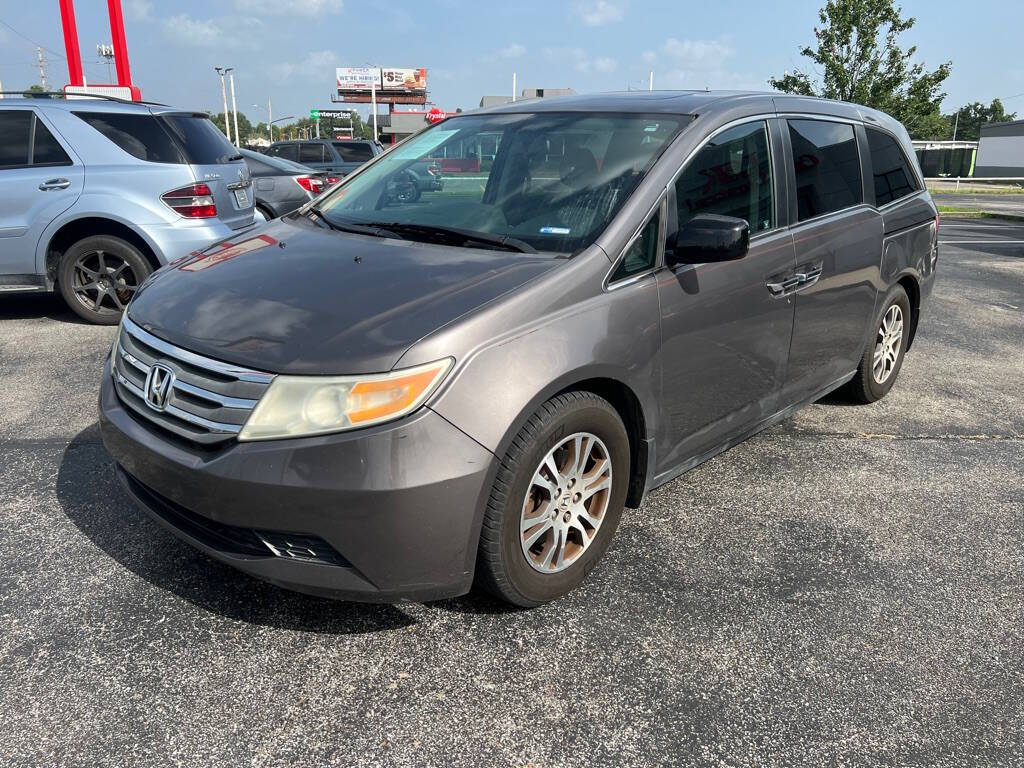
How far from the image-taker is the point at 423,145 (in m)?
3.98

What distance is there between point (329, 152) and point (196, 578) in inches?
646

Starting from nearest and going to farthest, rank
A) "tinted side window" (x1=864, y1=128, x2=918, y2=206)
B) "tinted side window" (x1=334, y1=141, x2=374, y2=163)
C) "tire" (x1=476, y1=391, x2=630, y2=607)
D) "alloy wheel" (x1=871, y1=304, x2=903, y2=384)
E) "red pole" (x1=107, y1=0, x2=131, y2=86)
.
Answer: "tire" (x1=476, y1=391, x2=630, y2=607) → "tinted side window" (x1=864, y1=128, x2=918, y2=206) → "alloy wheel" (x1=871, y1=304, x2=903, y2=384) → "tinted side window" (x1=334, y1=141, x2=374, y2=163) → "red pole" (x1=107, y1=0, x2=131, y2=86)

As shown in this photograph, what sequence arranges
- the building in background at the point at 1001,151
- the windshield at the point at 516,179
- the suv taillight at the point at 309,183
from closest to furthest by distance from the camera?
the windshield at the point at 516,179, the suv taillight at the point at 309,183, the building in background at the point at 1001,151

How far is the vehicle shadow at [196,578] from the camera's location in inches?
106

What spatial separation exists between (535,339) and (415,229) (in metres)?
0.99

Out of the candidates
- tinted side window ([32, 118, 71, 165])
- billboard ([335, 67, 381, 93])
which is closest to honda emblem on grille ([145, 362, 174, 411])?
tinted side window ([32, 118, 71, 165])

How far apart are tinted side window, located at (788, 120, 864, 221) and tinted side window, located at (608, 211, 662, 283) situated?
3.68 ft

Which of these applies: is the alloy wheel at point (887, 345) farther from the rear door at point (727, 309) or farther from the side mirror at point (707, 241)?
the side mirror at point (707, 241)

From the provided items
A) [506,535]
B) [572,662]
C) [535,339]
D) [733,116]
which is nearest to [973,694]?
[572,662]

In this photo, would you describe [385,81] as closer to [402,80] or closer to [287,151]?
[402,80]

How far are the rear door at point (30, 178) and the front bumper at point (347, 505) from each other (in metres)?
4.86

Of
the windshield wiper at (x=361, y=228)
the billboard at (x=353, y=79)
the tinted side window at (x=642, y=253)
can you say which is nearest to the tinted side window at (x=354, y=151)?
the windshield wiper at (x=361, y=228)

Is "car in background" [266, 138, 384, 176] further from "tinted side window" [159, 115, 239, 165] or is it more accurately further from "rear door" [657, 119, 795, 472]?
"rear door" [657, 119, 795, 472]

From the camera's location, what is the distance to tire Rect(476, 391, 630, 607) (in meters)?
2.44
